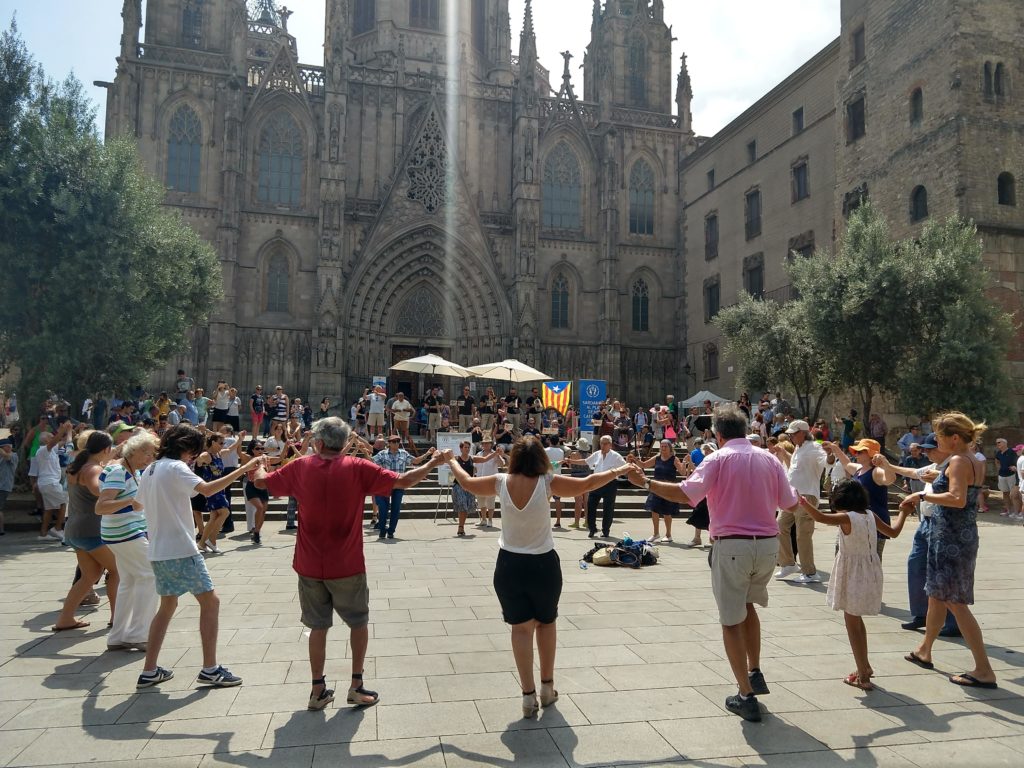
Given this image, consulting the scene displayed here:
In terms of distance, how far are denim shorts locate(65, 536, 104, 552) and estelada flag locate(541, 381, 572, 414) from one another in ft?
53.2

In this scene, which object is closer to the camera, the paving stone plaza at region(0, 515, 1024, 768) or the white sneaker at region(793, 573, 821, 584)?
the paving stone plaza at region(0, 515, 1024, 768)

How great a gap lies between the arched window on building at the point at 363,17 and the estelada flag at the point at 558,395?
25.9m

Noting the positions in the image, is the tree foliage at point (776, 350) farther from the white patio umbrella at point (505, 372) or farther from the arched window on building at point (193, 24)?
the arched window on building at point (193, 24)

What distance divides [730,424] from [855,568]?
1552mm

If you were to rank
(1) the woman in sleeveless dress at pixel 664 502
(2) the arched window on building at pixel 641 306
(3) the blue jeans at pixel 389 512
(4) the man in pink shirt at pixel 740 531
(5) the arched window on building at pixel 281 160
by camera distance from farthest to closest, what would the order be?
(2) the arched window on building at pixel 641 306 < (5) the arched window on building at pixel 281 160 < (3) the blue jeans at pixel 389 512 < (1) the woman in sleeveless dress at pixel 664 502 < (4) the man in pink shirt at pixel 740 531

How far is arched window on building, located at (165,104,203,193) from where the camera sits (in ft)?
108

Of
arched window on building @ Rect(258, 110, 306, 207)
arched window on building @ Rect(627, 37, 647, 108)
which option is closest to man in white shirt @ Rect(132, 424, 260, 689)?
arched window on building @ Rect(258, 110, 306, 207)

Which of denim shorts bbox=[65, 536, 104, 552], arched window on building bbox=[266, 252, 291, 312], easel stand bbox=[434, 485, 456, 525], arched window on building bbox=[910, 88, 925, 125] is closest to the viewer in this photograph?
denim shorts bbox=[65, 536, 104, 552]

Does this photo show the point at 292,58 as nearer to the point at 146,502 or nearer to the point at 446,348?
the point at 446,348

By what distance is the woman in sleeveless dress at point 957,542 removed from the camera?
5.29 metres

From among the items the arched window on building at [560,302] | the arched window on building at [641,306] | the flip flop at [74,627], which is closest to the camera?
the flip flop at [74,627]

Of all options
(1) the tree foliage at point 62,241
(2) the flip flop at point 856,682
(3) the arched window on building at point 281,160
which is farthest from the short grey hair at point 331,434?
(3) the arched window on building at point 281,160

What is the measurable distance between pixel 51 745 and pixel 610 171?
36299 mm

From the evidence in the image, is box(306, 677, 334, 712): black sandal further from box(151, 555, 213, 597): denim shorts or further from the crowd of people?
box(151, 555, 213, 597): denim shorts
